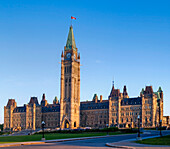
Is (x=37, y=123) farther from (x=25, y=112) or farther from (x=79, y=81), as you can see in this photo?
(x=79, y=81)

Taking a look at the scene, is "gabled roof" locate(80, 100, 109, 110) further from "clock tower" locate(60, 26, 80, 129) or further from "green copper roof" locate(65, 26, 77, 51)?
"green copper roof" locate(65, 26, 77, 51)

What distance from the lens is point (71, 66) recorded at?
152 metres

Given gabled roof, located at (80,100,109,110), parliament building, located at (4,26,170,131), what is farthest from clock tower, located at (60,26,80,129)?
gabled roof, located at (80,100,109,110)

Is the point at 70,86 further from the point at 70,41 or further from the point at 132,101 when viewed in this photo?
the point at 132,101

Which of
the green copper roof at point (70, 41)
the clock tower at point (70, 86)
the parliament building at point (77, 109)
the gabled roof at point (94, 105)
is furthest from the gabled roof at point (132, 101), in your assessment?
the green copper roof at point (70, 41)

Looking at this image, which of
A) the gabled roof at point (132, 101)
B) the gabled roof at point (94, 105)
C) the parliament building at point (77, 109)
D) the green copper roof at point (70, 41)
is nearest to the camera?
the parliament building at point (77, 109)

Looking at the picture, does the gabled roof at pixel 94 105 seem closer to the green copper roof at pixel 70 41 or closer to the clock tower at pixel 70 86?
the clock tower at pixel 70 86

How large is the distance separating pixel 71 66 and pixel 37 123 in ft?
135

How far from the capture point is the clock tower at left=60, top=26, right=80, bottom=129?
14712cm

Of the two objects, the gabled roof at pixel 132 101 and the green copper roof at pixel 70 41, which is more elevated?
the green copper roof at pixel 70 41

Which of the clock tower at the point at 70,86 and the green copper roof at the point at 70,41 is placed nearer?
the clock tower at the point at 70,86

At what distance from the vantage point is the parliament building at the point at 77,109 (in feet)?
433

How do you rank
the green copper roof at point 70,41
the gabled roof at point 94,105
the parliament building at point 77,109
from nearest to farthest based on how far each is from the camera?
the parliament building at point 77,109 → the gabled roof at point 94,105 → the green copper roof at point 70,41

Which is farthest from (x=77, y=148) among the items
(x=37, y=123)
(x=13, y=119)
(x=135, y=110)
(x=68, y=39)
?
(x=13, y=119)
